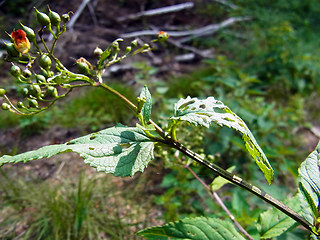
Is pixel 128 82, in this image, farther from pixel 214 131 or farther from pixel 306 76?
pixel 306 76

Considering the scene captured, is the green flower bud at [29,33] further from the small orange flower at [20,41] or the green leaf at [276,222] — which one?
the green leaf at [276,222]

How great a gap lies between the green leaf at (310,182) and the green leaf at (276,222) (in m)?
0.18

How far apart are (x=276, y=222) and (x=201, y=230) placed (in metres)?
0.37

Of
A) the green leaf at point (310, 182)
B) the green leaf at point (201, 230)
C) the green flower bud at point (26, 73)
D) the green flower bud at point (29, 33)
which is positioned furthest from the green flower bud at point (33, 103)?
the green leaf at point (310, 182)

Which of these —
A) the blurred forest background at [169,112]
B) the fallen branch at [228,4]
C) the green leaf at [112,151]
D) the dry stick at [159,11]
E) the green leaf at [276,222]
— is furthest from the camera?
the fallen branch at [228,4]

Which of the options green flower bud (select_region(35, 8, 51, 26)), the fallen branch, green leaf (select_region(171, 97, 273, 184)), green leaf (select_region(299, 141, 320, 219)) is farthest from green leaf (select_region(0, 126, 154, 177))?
the fallen branch

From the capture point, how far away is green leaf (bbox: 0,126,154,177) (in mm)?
648

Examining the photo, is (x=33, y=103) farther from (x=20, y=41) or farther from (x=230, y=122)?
(x=230, y=122)

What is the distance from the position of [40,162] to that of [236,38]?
373 centimetres

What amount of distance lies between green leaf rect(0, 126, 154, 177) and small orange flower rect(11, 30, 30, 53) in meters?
0.30

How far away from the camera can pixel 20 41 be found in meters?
0.71

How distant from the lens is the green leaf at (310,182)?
2.47ft

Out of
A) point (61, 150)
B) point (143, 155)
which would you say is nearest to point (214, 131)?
Result: point (143, 155)

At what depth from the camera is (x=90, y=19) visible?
14.7ft
